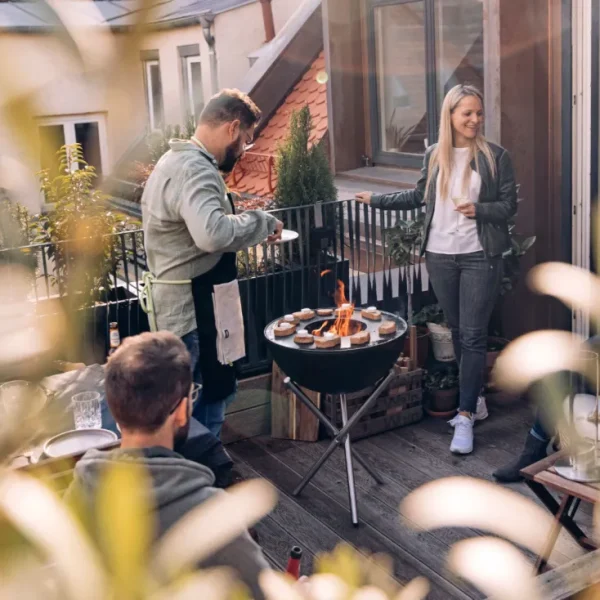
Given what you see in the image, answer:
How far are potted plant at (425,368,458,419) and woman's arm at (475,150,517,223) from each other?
1.20m

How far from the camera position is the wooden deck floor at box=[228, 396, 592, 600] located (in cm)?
399

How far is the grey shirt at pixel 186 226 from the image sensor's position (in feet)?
12.1

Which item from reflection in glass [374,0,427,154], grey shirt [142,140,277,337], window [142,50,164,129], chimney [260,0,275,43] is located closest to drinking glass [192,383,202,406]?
grey shirt [142,140,277,337]

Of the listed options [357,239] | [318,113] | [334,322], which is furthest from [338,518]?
[318,113]

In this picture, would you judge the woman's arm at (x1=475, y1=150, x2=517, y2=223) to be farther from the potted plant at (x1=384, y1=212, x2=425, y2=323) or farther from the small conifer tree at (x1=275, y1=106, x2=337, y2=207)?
the small conifer tree at (x1=275, y1=106, x2=337, y2=207)

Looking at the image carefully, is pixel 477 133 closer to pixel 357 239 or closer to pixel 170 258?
pixel 357 239

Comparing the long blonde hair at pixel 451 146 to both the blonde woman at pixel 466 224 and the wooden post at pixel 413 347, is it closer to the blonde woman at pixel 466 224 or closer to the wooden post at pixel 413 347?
the blonde woman at pixel 466 224

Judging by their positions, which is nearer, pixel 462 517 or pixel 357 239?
pixel 462 517

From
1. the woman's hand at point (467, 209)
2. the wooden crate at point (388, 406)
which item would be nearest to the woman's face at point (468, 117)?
the woman's hand at point (467, 209)

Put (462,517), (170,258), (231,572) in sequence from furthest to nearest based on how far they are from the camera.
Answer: (462,517) → (170,258) → (231,572)

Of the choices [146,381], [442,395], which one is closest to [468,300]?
[442,395]

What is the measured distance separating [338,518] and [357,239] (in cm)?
200

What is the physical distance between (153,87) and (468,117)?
14.3 ft

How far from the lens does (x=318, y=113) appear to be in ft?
28.8
